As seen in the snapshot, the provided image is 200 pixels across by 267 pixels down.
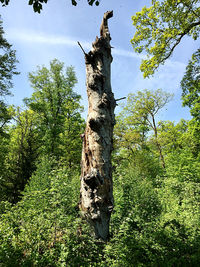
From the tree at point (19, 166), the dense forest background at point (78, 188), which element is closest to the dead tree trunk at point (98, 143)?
the dense forest background at point (78, 188)

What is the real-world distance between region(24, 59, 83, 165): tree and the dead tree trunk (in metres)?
11.3

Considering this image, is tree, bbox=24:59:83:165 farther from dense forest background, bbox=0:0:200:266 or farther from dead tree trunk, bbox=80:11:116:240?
dead tree trunk, bbox=80:11:116:240

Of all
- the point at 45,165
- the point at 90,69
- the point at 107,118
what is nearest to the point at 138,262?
the point at 107,118

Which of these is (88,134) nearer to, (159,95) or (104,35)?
(104,35)

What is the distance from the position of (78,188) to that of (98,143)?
12.7 feet

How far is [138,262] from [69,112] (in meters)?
16.1

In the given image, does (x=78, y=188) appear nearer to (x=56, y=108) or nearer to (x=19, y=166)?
(x=19, y=166)

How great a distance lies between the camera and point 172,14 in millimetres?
8062

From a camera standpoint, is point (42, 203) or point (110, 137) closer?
point (110, 137)

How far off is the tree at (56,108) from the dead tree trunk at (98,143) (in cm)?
1130

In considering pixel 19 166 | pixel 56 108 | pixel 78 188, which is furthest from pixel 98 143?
pixel 56 108

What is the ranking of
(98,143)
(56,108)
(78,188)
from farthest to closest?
(56,108) → (78,188) → (98,143)

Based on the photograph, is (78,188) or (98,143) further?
(78,188)

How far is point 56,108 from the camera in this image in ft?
61.7
